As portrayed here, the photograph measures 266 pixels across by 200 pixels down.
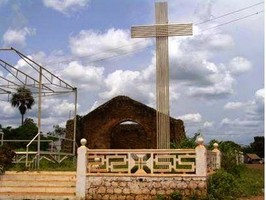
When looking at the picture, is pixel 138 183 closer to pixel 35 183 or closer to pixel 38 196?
pixel 38 196

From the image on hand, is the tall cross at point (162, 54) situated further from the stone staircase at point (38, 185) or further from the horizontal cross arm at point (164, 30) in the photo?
the stone staircase at point (38, 185)

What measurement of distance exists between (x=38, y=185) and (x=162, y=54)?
19.2 feet

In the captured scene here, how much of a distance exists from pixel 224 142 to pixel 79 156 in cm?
1030

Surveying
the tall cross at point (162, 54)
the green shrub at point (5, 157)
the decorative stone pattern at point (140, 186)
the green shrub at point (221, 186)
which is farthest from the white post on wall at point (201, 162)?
the green shrub at point (5, 157)

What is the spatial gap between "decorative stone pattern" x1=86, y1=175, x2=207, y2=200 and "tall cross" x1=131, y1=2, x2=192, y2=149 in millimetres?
3751

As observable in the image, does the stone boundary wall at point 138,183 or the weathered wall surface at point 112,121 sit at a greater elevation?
the weathered wall surface at point 112,121

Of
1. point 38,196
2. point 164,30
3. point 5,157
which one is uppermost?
point 164,30

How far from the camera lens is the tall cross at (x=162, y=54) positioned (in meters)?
14.8

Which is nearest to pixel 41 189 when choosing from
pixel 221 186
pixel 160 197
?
pixel 160 197

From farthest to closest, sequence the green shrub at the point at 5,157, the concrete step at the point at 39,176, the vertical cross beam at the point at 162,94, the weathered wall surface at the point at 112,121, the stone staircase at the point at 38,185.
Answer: the weathered wall surface at the point at 112,121 < the vertical cross beam at the point at 162,94 < the green shrub at the point at 5,157 < the concrete step at the point at 39,176 < the stone staircase at the point at 38,185

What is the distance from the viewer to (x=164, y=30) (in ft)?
50.5

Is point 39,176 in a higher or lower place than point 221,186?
higher

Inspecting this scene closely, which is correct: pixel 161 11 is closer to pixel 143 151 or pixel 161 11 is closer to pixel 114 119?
pixel 143 151

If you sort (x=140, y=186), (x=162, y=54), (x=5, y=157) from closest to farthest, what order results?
(x=140, y=186), (x=5, y=157), (x=162, y=54)
